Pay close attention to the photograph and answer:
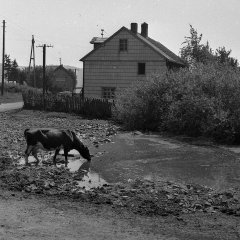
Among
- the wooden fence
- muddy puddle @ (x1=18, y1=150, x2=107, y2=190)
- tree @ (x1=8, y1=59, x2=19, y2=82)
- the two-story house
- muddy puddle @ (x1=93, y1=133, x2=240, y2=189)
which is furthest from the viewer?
tree @ (x1=8, y1=59, x2=19, y2=82)

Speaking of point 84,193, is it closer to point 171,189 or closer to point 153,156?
point 171,189

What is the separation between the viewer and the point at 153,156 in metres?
18.3

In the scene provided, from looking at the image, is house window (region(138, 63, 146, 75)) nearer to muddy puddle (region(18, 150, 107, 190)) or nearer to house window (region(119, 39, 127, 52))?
house window (region(119, 39, 127, 52))

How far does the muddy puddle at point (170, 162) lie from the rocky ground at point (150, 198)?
1.06 metres

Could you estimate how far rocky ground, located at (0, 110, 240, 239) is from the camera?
8.19 meters

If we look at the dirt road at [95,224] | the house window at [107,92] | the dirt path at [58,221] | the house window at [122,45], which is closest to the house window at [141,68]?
the house window at [122,45]

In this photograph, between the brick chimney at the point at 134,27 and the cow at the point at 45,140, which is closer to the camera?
the cow at the point at 45,140

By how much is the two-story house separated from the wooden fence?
23.3ft

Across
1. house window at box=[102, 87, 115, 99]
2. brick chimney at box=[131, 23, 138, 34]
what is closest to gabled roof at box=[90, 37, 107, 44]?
brick chimney at box=[131, 23, 138, 34]

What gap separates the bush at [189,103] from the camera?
971 inches

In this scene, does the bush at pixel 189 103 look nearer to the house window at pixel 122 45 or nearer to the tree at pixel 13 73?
the house window at pixel 122 45

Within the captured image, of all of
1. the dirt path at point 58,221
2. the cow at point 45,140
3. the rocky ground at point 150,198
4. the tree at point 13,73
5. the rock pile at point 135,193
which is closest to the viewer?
the dirt path at point 58,221

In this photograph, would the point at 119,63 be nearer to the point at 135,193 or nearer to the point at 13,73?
the point at 135,193

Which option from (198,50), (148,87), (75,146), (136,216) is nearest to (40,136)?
(75,146)
